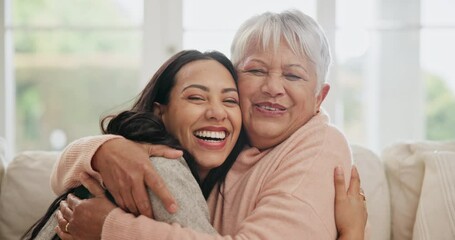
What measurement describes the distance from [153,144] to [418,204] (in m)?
1.12

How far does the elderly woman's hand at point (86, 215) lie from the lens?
133 cm

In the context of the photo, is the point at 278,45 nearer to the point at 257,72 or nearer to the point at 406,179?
the point at 257,72

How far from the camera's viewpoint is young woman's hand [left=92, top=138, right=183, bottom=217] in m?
1.28

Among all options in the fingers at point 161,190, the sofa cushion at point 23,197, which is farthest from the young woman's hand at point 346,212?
the sofa cushion at point 23,197

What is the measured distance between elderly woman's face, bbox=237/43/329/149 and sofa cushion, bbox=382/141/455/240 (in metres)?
0.68

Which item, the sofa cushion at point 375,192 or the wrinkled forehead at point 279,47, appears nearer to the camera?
the wrinkled forehead at point 279,47

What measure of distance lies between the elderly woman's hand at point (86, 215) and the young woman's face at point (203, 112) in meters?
0.29

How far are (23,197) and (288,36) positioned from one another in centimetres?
124

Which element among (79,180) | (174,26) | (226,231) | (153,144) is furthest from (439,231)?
(174,26)

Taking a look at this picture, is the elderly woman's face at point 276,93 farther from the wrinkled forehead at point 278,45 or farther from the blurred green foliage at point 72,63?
the blurred green foliage at point 72,63

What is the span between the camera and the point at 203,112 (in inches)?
58.8

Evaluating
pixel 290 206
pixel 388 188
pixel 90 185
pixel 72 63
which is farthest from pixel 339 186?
pixel 72 63

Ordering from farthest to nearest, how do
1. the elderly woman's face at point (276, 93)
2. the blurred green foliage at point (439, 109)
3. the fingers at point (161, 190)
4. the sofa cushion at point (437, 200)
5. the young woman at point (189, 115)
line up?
1. the blurred green foliage at point (439, 109)
2. the sofa cushion at point (437, 200)
3. the elderly woman's face at point (276, 93)
4. the young woman at point (189, 115)
5. the fingers at point (161, 190)

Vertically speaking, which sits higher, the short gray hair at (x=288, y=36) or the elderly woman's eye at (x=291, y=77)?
the short gray hair at (x=288, y=36)
